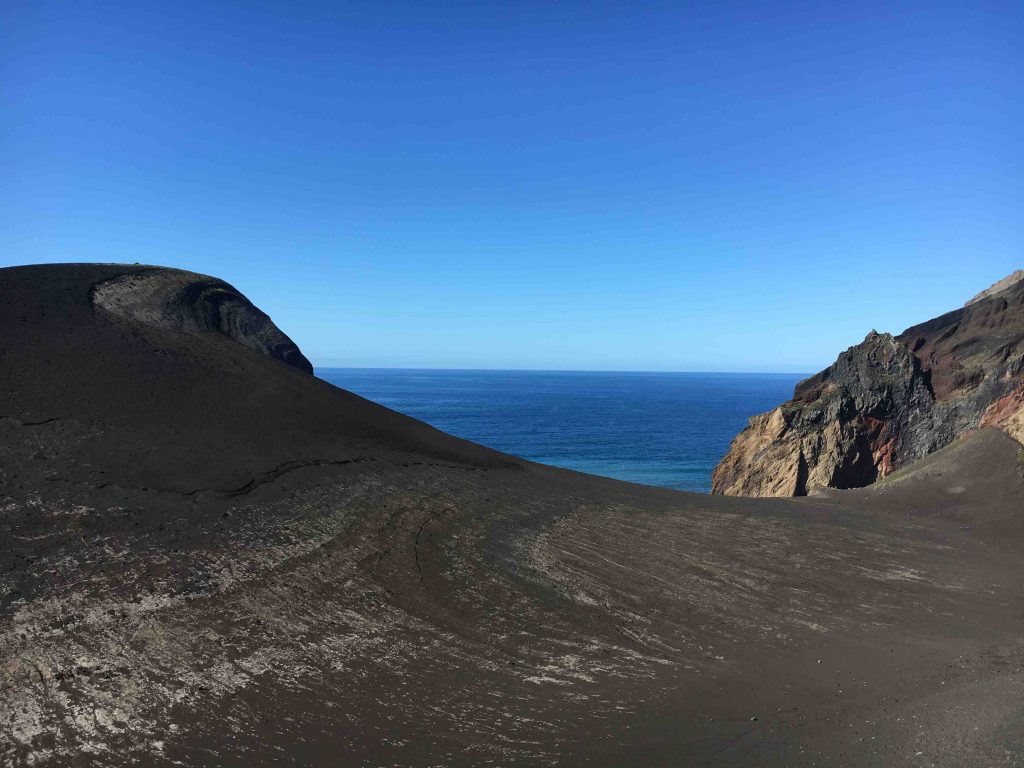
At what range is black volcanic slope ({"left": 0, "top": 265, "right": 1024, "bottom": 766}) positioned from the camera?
7547 mm

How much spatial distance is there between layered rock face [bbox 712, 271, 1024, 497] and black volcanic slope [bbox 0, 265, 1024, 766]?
9848 mm

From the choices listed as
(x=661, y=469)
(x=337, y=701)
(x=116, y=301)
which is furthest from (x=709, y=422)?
(x=337, y=701)

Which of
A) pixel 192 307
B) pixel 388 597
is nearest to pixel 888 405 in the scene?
pixel 388 597

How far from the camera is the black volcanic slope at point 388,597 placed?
7547 millimetres

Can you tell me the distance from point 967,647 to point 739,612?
3.69 meters

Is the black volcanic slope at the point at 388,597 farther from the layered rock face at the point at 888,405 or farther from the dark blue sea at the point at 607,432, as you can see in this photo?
the dark blue sea at the point at 607,432

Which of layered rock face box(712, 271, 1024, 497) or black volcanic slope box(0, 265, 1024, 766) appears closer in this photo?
black volcanic slope box(0, 265, 1024, 766)

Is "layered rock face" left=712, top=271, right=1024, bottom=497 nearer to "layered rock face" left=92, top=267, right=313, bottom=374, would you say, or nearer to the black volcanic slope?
the black volcanic slope

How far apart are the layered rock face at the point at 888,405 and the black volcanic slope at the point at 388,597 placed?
985cm

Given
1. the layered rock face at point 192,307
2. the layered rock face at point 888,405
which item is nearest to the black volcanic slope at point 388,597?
the layered rock face at point 192,307

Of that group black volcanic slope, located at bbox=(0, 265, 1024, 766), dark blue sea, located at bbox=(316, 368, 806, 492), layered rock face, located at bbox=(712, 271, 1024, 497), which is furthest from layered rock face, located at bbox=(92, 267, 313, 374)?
dark blue sea, located at bbox=(316, 368, 806, 492)

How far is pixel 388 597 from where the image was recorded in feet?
35.0

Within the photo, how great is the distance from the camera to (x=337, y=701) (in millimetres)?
8000

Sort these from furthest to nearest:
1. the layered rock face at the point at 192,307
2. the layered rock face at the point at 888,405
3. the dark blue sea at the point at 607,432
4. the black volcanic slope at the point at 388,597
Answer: the dark blue sea at the point at 607,432, the layered rock face at the point at 888,405, the layered rock face at the point at 192,307, the black volcanic slope at the point at 388,597
